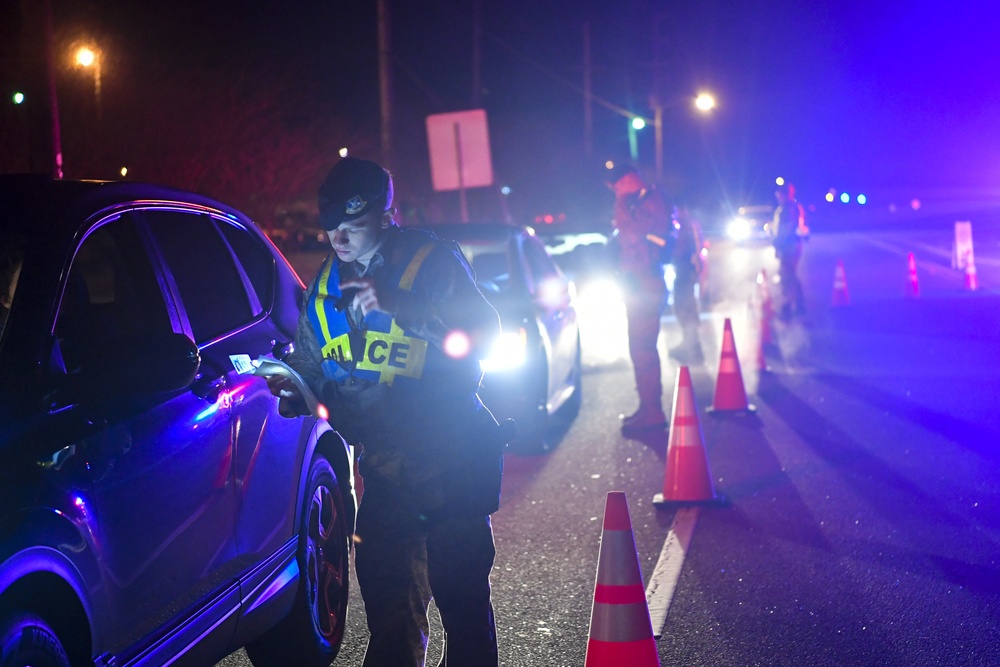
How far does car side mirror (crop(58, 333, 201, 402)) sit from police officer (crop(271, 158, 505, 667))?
0.56 meters

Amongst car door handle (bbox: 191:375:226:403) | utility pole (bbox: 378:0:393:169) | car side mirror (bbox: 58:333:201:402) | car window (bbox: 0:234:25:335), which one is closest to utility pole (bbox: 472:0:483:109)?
utility pole (bbox: 378:0:393:169)

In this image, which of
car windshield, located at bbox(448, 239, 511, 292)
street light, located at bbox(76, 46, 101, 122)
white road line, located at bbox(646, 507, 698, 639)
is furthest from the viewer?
street light, located at bbox(76, 46, 101, 122)

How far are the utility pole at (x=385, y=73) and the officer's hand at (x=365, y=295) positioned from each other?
46.2 feet

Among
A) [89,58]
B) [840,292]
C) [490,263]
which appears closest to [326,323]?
[490,263]

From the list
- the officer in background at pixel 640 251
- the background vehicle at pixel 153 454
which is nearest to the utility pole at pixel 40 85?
the officer in background at pixel 640 251

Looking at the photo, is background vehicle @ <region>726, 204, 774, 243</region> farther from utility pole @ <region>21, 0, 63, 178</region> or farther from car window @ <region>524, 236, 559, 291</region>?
utility pole @ <region>21, 0, 63, 178</region>

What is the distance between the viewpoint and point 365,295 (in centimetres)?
392

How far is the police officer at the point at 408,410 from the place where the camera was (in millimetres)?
3945

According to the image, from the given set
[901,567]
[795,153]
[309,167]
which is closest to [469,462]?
[901,567]

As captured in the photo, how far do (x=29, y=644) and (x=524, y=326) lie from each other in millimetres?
6604

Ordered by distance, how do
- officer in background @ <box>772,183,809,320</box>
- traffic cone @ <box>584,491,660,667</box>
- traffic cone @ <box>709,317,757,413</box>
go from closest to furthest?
1. traffic cone @ <box>584,491,660,667</box>
2. traffic cone @ <box>709,317,757,413</box>
3. officer in background @ <box>772,183,809,320</box>

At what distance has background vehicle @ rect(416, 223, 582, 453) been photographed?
9203 mm

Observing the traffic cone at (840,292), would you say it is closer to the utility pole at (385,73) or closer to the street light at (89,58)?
the utility pole at (385,73)

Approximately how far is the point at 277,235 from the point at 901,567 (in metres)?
53.3
